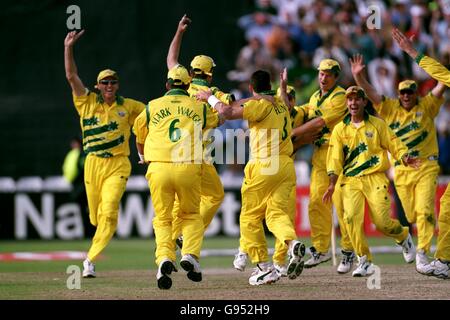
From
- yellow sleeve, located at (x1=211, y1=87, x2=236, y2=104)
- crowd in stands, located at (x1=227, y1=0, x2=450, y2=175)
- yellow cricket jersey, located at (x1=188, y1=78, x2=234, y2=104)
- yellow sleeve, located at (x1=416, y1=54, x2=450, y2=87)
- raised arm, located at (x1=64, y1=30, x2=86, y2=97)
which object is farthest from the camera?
crowd in stands, located at (x1=227, y1=0, x2=450, y2=175)

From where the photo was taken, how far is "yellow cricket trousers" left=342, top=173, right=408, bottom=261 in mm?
14188

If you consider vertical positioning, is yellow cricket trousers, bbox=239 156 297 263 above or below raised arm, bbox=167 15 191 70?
below

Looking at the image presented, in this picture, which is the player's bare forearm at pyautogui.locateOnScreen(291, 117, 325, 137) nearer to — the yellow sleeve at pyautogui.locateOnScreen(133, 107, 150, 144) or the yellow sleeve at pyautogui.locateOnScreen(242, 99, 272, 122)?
the yellow sleeve at pyautogui.locateOnScreen(242, 99, 272, 122)

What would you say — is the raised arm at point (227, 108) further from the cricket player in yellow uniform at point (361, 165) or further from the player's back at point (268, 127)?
the cricket player in yellow uniform at point (361, 165)

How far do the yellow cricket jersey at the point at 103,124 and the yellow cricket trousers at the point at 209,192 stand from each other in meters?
1.47

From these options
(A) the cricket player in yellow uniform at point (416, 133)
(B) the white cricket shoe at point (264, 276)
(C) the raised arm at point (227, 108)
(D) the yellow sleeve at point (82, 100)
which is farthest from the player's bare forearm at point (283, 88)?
(D) the yellow sleeve at point (82, 100)

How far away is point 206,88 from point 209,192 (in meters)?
1.64

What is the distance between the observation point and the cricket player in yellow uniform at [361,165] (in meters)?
14.2

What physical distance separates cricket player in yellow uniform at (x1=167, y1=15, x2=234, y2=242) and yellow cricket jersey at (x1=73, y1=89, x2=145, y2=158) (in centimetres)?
125

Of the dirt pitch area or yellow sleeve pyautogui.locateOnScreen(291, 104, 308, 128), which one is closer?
the dirt pitch area

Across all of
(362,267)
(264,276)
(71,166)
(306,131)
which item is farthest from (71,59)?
(71,166)

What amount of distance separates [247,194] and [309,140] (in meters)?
1.91

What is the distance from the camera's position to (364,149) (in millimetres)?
14258

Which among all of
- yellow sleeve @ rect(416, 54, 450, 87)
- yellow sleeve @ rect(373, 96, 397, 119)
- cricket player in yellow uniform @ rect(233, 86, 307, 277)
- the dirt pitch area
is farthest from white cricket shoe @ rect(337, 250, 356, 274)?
yellow sleeve @ rect(416, 54, 450, 87)
